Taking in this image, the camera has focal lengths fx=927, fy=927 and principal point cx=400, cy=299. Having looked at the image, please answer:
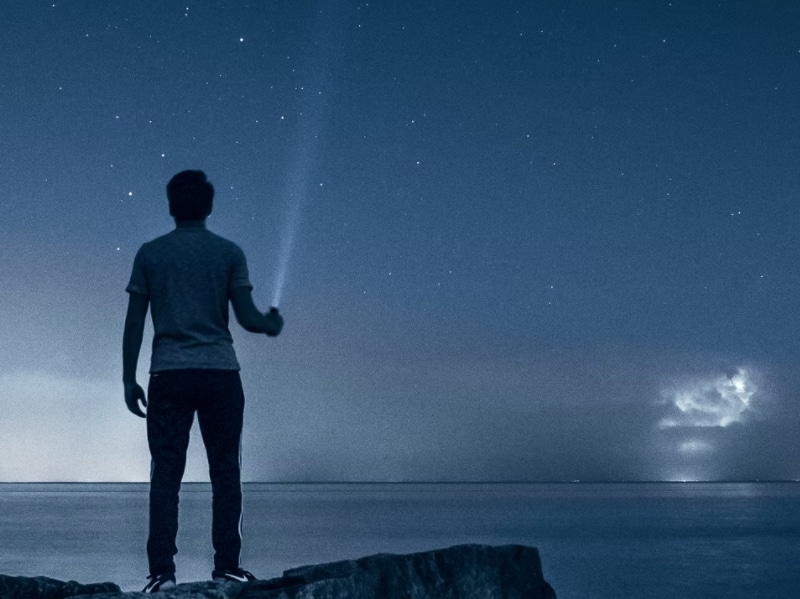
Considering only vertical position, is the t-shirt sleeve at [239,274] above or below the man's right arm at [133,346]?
above

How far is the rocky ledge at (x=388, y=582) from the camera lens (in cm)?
409

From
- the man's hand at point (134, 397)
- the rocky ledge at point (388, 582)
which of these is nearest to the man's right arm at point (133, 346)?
the man's hand at point (134, 397)

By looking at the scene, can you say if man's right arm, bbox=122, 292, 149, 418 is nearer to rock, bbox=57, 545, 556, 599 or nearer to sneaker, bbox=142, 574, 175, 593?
sneaker, bbox=142, 574, 175, 593

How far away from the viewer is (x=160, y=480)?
4.66m

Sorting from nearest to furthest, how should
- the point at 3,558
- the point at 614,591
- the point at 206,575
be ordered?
the point at 206,575 < the point at 614,591 < the point at 3,558

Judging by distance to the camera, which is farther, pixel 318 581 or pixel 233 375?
pixel 233 375

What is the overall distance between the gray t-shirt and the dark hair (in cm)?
10

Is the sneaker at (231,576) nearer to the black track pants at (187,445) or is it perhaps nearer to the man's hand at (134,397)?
the black track pants at (187,445)

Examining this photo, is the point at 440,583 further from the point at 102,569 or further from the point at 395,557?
the point at 102,569

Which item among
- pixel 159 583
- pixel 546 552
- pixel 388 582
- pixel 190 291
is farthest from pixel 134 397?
pixel 546 552

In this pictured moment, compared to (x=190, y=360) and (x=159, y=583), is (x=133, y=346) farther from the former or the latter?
(x=159, y=583)

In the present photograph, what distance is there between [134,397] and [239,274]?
0.81 m

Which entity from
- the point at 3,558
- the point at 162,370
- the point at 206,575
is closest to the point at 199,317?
the point at 162,370

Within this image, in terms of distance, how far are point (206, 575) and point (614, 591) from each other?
8.03 metres
